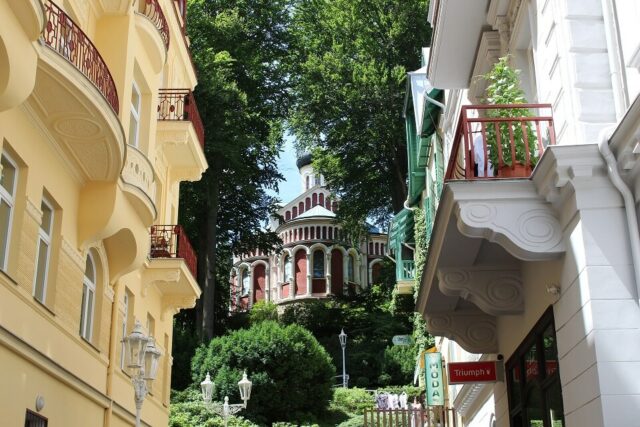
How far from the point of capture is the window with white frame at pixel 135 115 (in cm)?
1805

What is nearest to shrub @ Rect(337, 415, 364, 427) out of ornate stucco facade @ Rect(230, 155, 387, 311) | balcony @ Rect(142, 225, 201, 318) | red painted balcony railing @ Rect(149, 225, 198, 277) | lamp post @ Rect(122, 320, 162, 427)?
balcony @ Rect(142, 225, 201, 318)

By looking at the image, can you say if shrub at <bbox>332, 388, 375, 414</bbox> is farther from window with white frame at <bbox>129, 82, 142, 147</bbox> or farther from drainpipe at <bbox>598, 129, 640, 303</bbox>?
drainpipe at <bbox>598, 129, 640, 303</bbox>

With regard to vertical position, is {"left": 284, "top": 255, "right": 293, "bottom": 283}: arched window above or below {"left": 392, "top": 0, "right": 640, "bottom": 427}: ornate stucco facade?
above

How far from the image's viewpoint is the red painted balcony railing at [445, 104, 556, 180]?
1008 cm

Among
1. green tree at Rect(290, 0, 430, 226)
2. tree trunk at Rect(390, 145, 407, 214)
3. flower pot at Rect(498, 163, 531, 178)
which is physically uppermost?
green tree at Rect(290, 0, 430, 226)

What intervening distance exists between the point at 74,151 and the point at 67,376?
3.36m

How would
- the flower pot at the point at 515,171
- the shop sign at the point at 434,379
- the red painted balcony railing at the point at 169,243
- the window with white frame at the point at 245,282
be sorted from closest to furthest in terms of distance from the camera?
the flower pot at the point at 515,171 < the red painted balcony railing at the point at 169,243 < the shop sign at the point at 434,379 < the window with white frame at the point at 245,282

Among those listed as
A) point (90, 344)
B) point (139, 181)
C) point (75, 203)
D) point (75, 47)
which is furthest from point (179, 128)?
point (75, 47)

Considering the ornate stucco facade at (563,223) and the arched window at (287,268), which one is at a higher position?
the arched window at (287,268)

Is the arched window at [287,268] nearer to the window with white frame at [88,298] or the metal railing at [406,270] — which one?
the metal railing at [406,270]

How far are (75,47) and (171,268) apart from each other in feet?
26.9

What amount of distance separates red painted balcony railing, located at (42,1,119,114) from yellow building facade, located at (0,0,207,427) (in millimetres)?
22

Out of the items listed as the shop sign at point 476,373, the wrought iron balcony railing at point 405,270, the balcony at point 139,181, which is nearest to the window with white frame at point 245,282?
the wrought iron balcony railing at point 405,270

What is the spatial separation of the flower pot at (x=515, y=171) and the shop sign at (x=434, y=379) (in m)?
16.7
